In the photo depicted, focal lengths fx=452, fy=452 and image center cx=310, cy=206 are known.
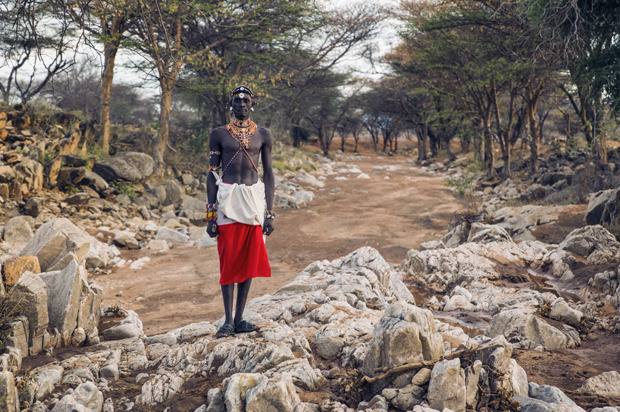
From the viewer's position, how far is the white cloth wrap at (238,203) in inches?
127

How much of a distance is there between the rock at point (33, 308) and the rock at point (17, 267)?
1.36 meters

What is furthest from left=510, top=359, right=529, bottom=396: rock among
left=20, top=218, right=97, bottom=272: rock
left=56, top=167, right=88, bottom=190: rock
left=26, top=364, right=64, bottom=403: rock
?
left=56, top=167, right=88, bottom=190: rock

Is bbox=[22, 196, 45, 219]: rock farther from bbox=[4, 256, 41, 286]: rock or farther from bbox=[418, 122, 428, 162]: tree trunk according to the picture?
bbox=[418, 122, 428, 162]: tree trunk

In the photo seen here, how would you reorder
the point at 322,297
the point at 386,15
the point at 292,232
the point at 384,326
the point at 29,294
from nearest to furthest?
the point at 384,326
the point at 29,294
the point at 322,297
the point at 292,232
the point at 386,15

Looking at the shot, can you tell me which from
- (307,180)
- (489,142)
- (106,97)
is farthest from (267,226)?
(489,142)

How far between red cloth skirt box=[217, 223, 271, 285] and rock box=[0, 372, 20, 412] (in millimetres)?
1368

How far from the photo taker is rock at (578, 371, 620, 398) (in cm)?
258

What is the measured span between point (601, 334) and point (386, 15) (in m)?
14.6

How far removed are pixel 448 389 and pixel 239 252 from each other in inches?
66.2

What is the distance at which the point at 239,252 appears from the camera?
10.8 ft

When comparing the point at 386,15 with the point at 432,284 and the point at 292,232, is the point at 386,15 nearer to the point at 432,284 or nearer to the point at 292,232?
the point at 292,232

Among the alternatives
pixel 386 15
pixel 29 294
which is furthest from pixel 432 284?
pixel 386 15

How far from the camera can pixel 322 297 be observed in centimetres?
412

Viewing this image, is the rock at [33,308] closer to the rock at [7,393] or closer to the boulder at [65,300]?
the boulder at [65,300]
